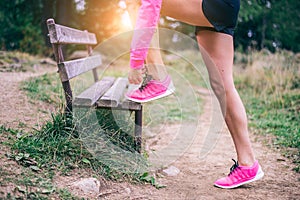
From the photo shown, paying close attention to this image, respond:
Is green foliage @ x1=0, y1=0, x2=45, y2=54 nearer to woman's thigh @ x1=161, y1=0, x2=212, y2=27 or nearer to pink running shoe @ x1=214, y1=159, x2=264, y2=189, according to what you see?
woman's thigh @ x1=161, y1=0, x2=212, y2=27

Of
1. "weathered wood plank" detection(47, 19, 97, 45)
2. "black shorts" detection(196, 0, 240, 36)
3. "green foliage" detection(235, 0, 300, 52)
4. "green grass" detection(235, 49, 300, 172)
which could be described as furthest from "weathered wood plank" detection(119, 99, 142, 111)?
"green foliage" detection(235, 0, 300, 52)

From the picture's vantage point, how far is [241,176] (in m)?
2.54

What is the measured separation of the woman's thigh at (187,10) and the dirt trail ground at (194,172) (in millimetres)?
1208

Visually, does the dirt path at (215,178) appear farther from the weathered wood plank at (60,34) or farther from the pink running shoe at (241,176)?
the weathered wood plank at (60,34)

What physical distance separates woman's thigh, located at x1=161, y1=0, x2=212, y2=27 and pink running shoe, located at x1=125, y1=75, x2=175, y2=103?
1.72 ft

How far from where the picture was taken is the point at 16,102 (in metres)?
3.44

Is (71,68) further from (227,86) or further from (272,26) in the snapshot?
(272,26)

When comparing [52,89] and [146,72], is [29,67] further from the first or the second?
[146,72]

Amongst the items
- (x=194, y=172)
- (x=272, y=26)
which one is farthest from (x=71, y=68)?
(x=272, y=26)

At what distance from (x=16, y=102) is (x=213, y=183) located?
2079 mm

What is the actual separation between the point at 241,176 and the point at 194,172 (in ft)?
1.71

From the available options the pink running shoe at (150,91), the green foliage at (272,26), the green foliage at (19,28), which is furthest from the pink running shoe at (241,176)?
the green foliage at (272,26)

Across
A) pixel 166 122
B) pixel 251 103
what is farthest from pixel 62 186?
pixel 251 103

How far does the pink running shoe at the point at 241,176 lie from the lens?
8.28 ft
